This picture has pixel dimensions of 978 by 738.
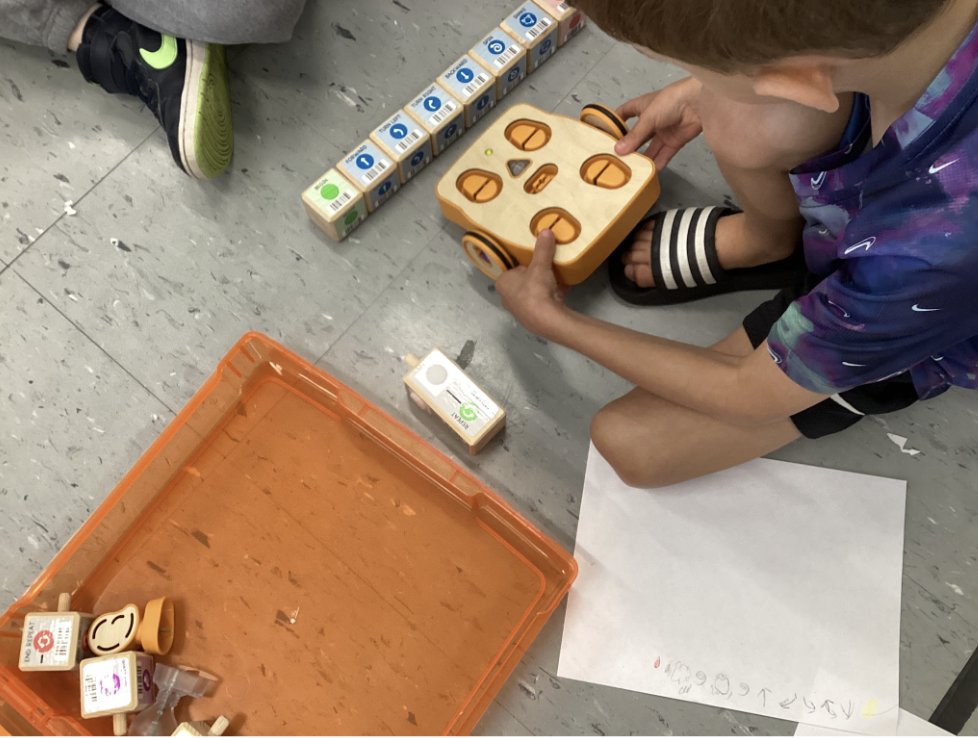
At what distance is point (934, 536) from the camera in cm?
82

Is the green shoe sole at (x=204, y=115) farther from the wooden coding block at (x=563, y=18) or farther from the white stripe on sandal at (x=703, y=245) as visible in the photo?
the white stripe on sandal at (x=703, y=245)

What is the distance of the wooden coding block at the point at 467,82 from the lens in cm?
91

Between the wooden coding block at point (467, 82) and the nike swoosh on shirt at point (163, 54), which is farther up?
the nike swoosh on shirt at point (163, 54)

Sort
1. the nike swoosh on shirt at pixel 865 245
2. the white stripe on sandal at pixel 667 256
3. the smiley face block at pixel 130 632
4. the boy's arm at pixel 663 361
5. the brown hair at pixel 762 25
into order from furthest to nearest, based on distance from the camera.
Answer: the white stripe on sandal at pixel 667 256 → the smiley face block at pixel 130 632 → the boy's arm at pixel 663 361 → the nike swoosh on shirt at pixel 865 245 → the brown hair at pixel 762 25

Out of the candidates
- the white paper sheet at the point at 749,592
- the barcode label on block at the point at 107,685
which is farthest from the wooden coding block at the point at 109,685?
the white paper sheet at the point at 749,592

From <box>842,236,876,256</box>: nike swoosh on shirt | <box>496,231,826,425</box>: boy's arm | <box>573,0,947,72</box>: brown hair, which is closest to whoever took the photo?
<box>573,0,947,72</box>: brown hair

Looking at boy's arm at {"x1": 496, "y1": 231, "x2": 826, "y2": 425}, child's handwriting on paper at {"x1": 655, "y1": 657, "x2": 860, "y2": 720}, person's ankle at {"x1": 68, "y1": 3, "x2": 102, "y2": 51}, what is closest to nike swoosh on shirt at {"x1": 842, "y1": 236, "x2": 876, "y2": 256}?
boy's arm at {"x1": 496, "y1": 231, "x2": 826, "y2": 425}

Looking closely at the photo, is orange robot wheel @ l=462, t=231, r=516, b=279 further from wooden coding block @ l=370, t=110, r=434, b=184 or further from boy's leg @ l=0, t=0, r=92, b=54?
boy's leg @ l=0, t=0, r=92, b=54

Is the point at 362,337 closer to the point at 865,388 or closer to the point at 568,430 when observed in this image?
the point at 568,430

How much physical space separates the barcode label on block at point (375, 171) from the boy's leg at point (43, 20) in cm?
41

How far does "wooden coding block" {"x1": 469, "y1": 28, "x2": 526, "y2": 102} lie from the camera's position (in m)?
0.93

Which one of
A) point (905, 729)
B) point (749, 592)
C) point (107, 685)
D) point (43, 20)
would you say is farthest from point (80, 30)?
point (905, 729)

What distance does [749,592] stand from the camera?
812mm

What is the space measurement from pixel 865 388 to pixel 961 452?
246mm
